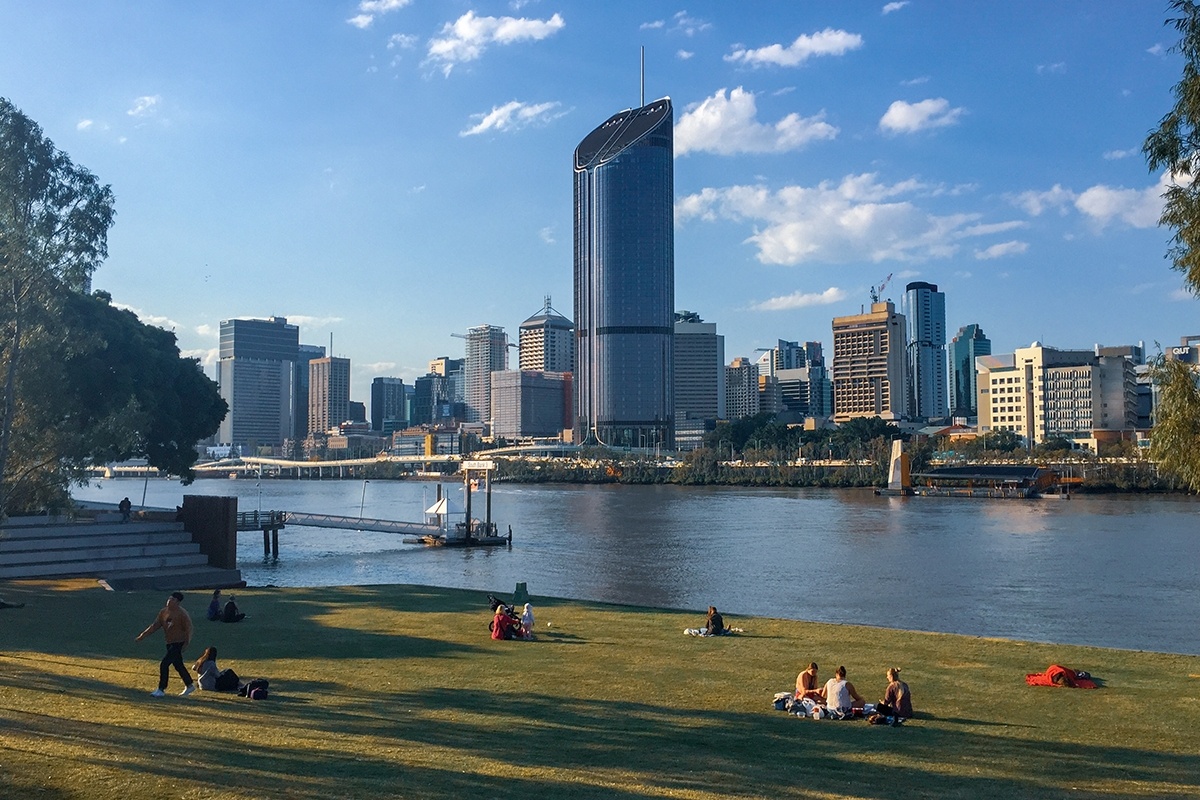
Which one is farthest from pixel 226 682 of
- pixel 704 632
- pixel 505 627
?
pixel 704 632

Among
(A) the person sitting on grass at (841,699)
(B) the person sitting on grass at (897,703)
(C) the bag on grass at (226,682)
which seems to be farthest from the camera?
(C) the bag on grass at (226,682)

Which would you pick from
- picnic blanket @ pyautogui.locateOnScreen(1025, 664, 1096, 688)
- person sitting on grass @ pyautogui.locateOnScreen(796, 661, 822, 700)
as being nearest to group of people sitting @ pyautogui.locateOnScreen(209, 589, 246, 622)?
person sitting on grass @ pyautogui.locateOnScreen(796, 661, 822, 700)

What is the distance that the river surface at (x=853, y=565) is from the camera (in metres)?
41.2

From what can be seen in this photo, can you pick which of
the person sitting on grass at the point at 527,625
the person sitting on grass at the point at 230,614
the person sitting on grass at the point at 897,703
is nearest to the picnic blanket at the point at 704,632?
the person sitting on grass at the point at 527,625

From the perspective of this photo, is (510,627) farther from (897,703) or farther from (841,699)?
(897,703)

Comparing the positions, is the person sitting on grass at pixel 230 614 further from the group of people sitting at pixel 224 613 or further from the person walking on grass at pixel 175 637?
the person walking on grass at pixel 175 637

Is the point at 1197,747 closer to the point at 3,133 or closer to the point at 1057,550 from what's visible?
the point at 3,133

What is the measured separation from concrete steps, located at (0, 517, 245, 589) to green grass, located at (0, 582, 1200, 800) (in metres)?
13.1

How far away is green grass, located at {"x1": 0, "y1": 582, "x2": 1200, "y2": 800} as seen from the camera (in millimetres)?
12492

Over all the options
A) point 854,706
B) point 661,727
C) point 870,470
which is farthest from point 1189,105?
point 870,470

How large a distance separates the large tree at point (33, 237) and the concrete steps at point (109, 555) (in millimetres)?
10931

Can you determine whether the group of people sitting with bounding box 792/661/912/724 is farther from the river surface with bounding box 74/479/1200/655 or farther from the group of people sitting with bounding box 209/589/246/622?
the group of people sitting with bounding box 209/589/246/622

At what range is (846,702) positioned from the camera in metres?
16.8

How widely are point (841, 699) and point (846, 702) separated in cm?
9
